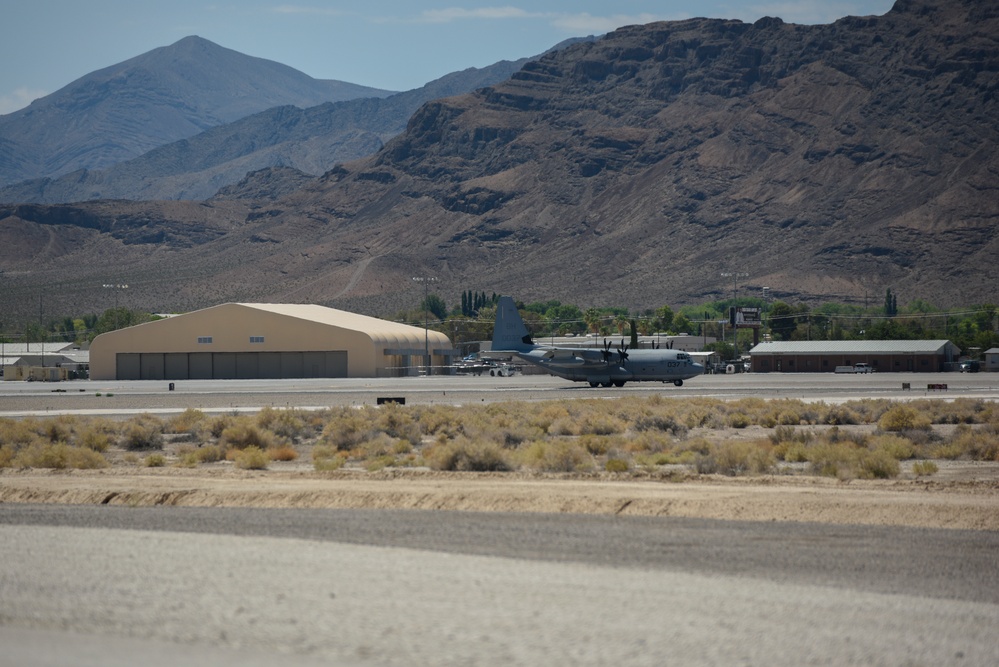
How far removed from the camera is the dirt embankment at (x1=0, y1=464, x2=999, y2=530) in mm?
18531

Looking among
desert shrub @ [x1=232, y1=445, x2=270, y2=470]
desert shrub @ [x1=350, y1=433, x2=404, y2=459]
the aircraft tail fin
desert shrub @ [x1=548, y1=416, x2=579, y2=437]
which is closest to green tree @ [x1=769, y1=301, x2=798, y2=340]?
the aircraft tail fin

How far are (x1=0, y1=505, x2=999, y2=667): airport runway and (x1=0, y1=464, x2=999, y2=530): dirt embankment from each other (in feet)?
3.97

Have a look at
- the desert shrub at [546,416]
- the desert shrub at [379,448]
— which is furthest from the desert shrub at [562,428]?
the desert shrub at [379,448]

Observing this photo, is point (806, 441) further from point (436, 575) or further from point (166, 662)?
point (166, 662)

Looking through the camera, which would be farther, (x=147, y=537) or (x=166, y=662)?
(x=147, y=537)

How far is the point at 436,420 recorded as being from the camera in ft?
131

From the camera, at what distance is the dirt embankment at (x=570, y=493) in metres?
18.5

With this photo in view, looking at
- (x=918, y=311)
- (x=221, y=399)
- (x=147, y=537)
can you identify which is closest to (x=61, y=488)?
(x=147, y=537)

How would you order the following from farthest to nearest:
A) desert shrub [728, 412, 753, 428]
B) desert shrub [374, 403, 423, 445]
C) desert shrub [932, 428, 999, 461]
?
desert shrub [728, 412, 753, 428] < desert shrub [374, 403, 423, 445] < desert shrub [932, 428, 999, 461]

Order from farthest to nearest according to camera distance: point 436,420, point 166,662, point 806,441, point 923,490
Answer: point 436,420 < point 806,441 < point 923,490 < point 166,662

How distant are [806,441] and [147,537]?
65.6 ft

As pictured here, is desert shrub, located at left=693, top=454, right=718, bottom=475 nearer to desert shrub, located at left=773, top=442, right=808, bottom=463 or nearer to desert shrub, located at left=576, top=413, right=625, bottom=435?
desert shrub, located at left=773, top=442, right=808, bottom=463

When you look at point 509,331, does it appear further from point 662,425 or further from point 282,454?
point 282,454

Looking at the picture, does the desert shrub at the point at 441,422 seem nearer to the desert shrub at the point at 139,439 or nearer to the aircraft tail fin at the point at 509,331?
the desert shrub at the point at 139,439
